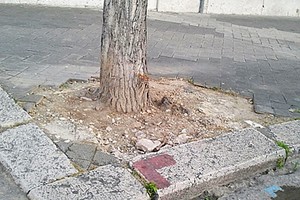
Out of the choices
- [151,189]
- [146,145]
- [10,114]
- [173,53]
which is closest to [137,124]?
[146,145]

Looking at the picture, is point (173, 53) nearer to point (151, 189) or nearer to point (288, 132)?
point (288, 132)

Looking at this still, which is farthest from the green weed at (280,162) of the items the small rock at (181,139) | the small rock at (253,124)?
the small rock at (181,139)

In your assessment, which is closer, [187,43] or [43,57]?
[43,57]

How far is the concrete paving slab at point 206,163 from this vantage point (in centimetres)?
235

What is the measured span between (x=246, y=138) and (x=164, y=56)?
276 cm

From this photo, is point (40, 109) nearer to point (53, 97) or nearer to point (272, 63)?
point (53, 97)

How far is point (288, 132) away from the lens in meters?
3.17

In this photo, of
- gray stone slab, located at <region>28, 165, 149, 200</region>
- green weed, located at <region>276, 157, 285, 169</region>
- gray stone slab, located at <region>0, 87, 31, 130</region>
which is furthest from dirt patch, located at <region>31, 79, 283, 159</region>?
green weed, located at <region>276, 157, 285, 169</region>

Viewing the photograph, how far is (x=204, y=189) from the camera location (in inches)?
→ 96.7

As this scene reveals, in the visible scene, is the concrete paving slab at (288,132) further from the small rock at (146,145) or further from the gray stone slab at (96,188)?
the gray stone slab at (96,188)

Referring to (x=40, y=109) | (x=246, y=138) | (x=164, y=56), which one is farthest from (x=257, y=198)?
(x=164, y=56)

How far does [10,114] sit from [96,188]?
117cm

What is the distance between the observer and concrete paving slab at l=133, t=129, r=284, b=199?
92.7 inches

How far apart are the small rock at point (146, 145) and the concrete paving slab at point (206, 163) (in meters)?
0.12
